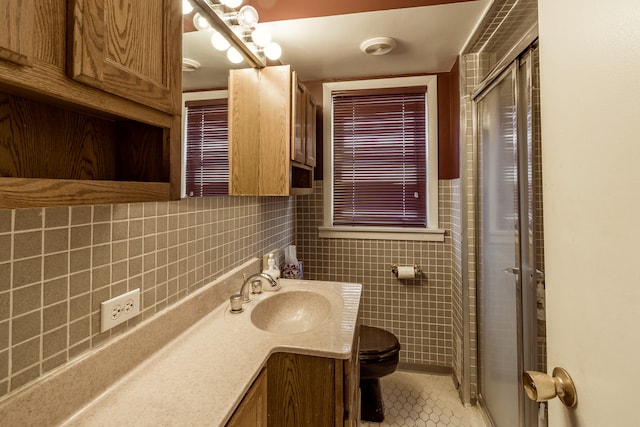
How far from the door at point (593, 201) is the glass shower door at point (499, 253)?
31.6 inches

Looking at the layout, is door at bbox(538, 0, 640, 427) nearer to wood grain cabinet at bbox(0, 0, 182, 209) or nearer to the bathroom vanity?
the bathroom vanity

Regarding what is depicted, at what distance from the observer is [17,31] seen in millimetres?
352

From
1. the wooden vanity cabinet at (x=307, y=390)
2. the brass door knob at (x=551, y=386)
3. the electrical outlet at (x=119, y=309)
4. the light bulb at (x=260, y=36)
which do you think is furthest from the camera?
the light bulb at (x=260, y=36)

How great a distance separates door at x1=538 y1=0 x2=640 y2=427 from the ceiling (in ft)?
3.49

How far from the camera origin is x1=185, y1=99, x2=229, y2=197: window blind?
1.11m

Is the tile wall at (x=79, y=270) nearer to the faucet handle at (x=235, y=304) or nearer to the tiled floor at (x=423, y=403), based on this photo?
the faucet handle at (x=235, y=304)

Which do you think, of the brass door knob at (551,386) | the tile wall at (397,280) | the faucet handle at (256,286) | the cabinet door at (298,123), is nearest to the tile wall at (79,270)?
the faucet handle at (256,286)

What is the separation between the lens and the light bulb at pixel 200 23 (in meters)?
1.12

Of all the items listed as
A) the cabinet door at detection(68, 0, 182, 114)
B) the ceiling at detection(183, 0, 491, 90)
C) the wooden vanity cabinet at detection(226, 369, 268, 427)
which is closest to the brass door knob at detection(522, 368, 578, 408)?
the wooden vanity cabinet at detection(226, 369, 268, 427)

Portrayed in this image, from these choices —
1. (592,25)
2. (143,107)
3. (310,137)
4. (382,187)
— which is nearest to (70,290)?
(143,107)

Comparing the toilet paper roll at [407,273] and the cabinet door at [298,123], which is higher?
the cabinet door at [298,123]

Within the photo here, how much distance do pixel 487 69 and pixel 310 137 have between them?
3.83 feet

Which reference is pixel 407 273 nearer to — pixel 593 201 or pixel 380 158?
pixel 380 158

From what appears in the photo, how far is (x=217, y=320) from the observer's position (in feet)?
3.85
